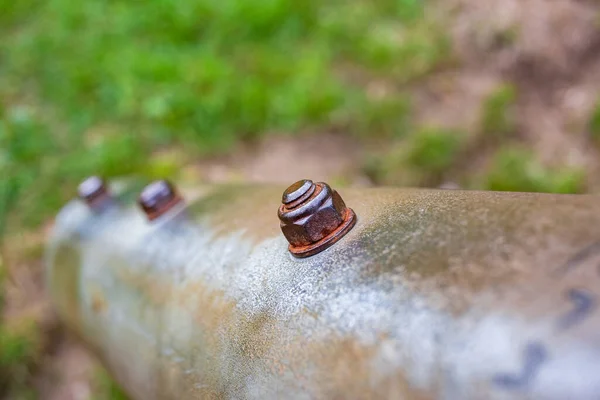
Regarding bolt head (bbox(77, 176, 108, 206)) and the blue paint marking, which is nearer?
the blue paint marking

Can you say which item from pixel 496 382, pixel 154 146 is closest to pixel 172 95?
pixel 154 146

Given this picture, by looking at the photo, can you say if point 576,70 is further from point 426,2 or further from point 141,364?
point 141,364

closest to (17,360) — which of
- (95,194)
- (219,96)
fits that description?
(95,194)

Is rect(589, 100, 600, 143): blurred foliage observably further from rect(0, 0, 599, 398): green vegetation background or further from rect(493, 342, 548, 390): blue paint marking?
rect(493, 342, 548, 390): blue paint marking

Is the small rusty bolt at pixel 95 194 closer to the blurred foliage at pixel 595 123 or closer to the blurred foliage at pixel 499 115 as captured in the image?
the blurred foliage at pixel 499 115

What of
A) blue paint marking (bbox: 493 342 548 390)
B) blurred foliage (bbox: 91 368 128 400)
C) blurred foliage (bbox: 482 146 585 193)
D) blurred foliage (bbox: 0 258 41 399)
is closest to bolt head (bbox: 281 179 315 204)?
blue paint marking (bbox: 493 342 548 390)

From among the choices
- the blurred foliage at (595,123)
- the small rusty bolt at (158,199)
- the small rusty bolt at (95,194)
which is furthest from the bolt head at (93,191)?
the blurred foliage at (595,123)

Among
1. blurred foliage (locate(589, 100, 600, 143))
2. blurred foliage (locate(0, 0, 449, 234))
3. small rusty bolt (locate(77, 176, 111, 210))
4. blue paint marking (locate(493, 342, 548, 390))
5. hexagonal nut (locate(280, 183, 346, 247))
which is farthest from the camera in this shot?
blurred foliage (locate(0, 0, 449, 234))
